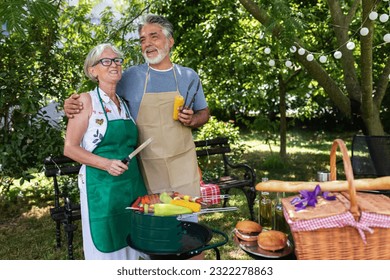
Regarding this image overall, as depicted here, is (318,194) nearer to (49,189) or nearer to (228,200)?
(228,200)

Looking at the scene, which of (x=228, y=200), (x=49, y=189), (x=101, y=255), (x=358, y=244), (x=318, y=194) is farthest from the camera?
(x=49, y=189)

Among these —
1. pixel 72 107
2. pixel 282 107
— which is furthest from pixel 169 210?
pixel 282 107

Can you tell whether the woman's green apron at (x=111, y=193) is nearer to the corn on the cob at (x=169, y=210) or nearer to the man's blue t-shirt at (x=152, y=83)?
the man's blue t-shirt at (x=152, y=83)

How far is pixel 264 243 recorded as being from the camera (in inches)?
61.9

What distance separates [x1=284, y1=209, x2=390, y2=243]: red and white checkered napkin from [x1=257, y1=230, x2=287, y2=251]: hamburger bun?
248mm

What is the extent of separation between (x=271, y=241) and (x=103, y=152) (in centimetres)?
97

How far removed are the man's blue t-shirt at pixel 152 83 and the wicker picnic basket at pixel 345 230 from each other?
1.29m

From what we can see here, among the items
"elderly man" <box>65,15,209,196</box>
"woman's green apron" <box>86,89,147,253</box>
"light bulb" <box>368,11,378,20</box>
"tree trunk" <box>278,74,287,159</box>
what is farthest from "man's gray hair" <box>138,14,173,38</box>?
"tree trunk" <box>278,74,287,159</box>

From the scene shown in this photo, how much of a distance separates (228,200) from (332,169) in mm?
3860

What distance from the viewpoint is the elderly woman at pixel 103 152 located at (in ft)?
6.79

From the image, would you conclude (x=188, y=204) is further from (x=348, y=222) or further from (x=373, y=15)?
(x=373, y=15)

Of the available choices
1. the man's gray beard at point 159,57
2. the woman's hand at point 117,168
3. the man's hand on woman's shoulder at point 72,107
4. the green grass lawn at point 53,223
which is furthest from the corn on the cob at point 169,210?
the green grass lawn at point 53,223

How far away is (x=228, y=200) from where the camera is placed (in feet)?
17.8
